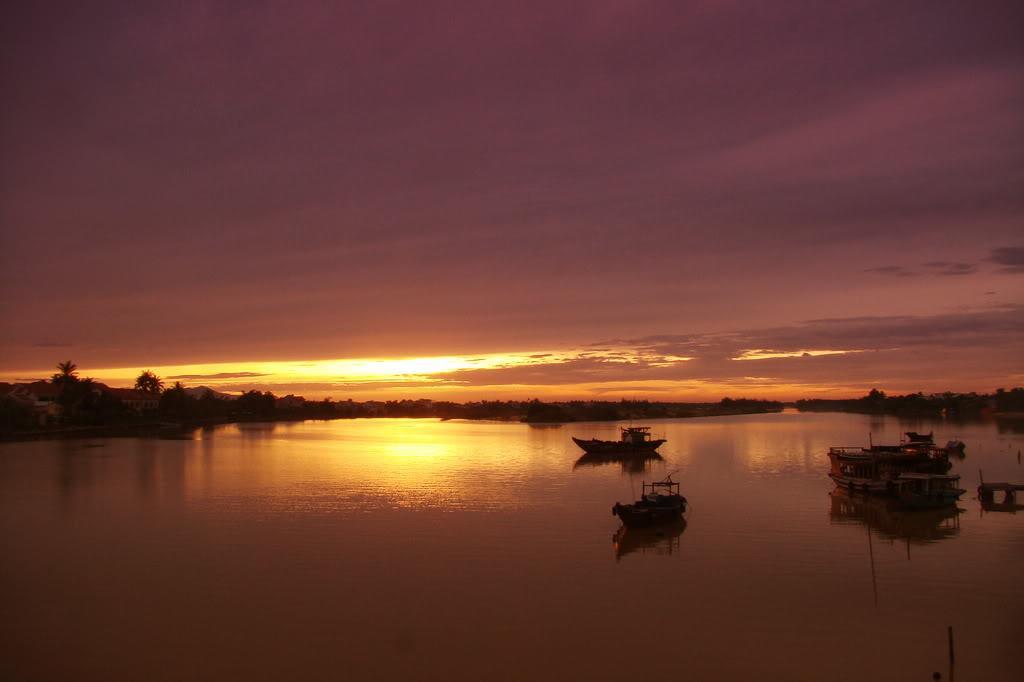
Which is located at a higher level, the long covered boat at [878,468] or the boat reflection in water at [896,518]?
the long covered boat at [878,468]

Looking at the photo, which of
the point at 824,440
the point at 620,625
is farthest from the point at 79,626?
the point at 824,440

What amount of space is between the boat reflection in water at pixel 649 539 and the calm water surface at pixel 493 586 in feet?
0.53

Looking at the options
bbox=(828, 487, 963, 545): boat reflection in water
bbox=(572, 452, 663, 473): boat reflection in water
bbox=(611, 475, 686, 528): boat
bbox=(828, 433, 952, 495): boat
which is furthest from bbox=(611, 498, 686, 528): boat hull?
bbox=(572, 452, 663, 473): boat reflection in water

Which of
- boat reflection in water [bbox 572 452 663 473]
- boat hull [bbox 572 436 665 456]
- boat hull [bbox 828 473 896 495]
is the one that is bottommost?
boat reflection in water [bbox 572 452 663 473]

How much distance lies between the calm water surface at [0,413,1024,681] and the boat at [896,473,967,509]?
773 mm

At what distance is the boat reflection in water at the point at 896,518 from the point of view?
92.1 ft

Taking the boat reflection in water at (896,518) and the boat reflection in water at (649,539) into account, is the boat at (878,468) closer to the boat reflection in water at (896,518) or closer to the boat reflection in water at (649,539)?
the boat reflection in water at (896,518)

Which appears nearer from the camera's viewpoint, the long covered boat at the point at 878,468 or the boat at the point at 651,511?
the boat at the point at 651,511

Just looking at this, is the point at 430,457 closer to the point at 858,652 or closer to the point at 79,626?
the point at 79,626

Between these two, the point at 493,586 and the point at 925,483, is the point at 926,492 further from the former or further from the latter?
the point at 493,586

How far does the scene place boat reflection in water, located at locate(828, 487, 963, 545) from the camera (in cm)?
2808

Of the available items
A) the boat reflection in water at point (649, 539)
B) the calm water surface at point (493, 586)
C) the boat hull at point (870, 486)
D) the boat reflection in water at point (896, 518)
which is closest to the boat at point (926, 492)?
the boat reflection in water at point (896, 518)

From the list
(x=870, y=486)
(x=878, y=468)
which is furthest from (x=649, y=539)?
(x=878, y=468)

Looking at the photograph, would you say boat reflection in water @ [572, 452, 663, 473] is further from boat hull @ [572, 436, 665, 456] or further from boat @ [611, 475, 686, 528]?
boat @ [611, 475, 686, 528]
